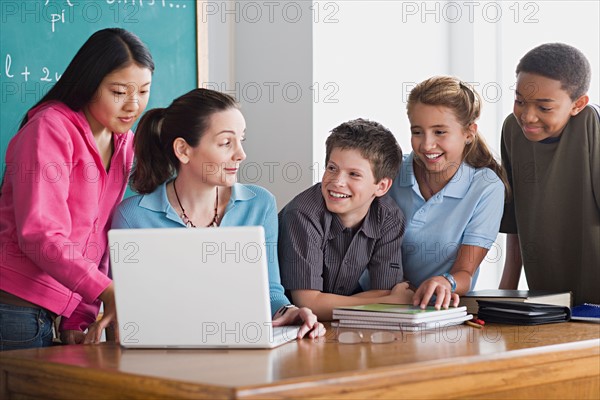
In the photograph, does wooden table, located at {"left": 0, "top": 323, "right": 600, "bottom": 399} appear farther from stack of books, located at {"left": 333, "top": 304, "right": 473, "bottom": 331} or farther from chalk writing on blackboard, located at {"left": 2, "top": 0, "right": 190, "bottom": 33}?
chalk writing on blackboard, located at {"left": 2, "top": 0, "right": 190, "bottom": 33}

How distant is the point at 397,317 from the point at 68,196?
736mm

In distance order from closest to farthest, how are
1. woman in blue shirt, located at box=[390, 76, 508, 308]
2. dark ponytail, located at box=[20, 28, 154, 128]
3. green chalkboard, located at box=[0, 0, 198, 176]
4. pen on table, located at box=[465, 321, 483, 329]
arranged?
pen on table, located at box=[465, 321, 483, 329], dark ponytail, located at box=[20, 28, 154, 128], woman in blue shirt, located at box=[390, 76, 508, 308], green chalkboard, located at box=[0, 0, 198, 176]

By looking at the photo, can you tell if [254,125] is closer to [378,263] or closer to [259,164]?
[259,164]

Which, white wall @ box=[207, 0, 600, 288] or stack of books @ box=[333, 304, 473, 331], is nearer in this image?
stack of books @ box=[333, 304, 473, 331]

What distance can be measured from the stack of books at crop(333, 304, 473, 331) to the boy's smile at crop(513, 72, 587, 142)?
2.02ft

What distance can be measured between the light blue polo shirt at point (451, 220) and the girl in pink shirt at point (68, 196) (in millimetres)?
729

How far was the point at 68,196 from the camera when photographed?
1.85 metres

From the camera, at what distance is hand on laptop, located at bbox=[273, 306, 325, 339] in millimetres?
1632

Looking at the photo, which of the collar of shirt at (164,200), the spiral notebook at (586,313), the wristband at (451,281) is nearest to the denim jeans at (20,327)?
the collar of shirt at (164,200)

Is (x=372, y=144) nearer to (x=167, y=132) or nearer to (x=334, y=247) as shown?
(x=334, y=247)

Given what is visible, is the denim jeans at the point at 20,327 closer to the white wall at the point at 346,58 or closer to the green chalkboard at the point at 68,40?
the green chalkboard at the point at 68,40

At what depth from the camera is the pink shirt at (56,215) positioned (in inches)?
67.5

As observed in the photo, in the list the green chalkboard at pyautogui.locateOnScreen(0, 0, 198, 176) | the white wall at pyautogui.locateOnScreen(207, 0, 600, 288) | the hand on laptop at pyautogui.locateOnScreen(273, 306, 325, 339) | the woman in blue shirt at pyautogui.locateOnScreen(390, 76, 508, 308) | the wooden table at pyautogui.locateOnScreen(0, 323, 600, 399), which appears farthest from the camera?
the white wall at pyautogui.locateOnScreen(207, 0, 600, 288)

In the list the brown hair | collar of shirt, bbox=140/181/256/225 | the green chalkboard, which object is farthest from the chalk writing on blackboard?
the brown hair
